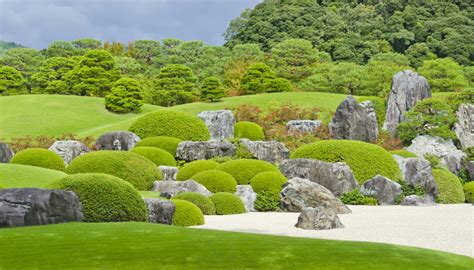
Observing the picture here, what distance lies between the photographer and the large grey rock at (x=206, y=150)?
930 inches

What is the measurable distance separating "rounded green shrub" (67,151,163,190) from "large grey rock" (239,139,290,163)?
662 centimetres

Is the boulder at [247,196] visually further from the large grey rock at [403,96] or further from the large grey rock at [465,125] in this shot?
the large grey rock at [403,96]

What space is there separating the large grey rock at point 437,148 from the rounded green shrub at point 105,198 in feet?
59.3

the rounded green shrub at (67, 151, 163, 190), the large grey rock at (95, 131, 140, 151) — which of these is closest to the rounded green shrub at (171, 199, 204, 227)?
the rounded green shrub at (67, 151, 163, 190)

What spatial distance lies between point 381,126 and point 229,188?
20.1 metres

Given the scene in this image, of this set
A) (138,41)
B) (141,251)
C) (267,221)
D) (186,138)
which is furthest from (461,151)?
(138,41)

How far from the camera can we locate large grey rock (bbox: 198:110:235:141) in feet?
104

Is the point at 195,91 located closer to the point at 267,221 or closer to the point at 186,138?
the point at 186,138

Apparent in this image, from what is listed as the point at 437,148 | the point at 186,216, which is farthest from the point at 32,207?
the point at 437,148

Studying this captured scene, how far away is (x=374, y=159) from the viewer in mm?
21328

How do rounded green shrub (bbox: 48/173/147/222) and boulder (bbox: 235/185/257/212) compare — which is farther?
boulder (bbox: 235/185/257/212)

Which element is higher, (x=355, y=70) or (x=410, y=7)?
(x=410, y=7)

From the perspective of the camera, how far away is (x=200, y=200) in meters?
15.1

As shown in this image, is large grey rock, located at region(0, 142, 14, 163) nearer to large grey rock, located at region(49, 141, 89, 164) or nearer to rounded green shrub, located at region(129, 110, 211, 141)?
large grey rock, located at region(49, 141, 89, 164)
